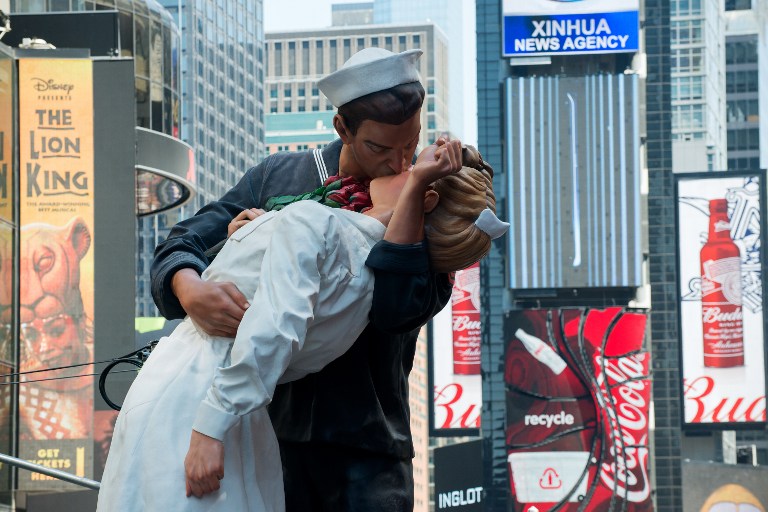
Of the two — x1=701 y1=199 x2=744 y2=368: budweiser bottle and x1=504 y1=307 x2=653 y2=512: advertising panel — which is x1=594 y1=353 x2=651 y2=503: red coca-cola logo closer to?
x1=504 y1=307 x2=653 y2=512: advertising panel

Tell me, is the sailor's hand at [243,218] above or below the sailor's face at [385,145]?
below

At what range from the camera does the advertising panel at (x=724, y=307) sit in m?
61.4

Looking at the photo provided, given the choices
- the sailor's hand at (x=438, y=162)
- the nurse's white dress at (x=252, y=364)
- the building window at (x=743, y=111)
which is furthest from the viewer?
the building window at (x=743, y=111)

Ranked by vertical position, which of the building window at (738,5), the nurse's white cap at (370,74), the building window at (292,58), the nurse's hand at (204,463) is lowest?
the nurse's hand at (204,463)

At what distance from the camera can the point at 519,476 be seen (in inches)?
2482

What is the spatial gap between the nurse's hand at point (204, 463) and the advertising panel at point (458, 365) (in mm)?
60929

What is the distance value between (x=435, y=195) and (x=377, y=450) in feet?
1.88

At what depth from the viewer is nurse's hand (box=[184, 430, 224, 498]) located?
3193 mm

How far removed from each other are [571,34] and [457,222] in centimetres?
6359

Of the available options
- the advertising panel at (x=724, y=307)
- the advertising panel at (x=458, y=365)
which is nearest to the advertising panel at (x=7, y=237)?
the advertising panel at (x=458, y=365)

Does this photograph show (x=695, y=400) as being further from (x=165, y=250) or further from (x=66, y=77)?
(x=165, y=250)

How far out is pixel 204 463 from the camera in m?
3.20

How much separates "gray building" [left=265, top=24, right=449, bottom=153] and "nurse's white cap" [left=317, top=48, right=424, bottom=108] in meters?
124

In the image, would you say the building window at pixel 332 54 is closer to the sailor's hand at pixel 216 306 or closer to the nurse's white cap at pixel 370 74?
the nurse's white cap at pixel 370 74
